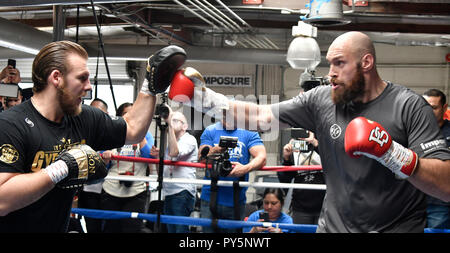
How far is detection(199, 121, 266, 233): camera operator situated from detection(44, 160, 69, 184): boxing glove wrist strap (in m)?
1.80

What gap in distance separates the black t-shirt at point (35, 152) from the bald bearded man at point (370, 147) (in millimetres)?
574

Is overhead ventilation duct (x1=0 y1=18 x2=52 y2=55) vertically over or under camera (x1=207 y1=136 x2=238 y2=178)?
over

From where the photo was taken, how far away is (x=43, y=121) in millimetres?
2307

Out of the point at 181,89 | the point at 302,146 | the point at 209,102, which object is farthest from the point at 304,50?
the point at 181,89

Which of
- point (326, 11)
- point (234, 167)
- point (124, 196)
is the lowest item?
point (124, 196)

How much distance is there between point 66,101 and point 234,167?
181 centimetres

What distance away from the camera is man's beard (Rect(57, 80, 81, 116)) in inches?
91.4

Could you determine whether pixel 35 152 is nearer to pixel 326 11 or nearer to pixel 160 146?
pixel 160 146

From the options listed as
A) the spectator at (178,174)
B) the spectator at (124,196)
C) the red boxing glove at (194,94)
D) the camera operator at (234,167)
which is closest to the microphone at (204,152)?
the camera operator at (234,167)

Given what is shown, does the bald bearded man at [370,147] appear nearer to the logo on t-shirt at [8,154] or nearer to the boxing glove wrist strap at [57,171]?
the boxing glove wrist strap at [57,171]

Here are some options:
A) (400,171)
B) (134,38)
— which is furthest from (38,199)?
(134,38)

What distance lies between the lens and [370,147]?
204 cm

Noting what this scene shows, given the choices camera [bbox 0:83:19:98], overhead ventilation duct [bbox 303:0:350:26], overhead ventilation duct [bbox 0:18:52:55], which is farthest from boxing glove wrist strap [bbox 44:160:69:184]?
overhead ventilation duct [bbox 0:18:52:55]

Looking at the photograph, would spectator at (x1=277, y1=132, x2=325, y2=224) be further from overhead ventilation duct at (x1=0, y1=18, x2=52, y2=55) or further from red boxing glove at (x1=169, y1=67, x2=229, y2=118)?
overhead ventilation duct at (x1=0, y1=18, x2=52, y2=55)
